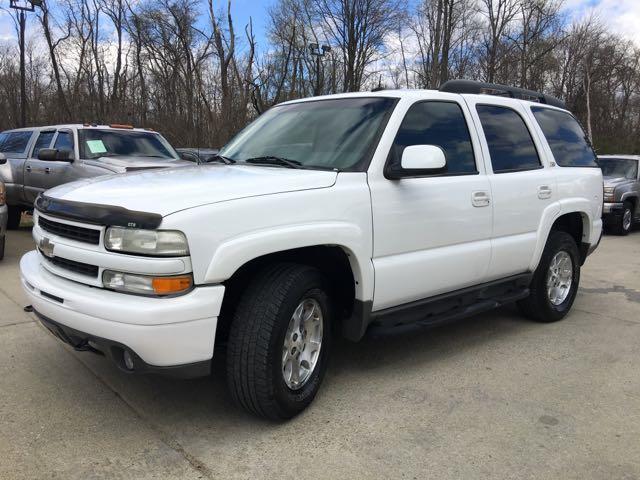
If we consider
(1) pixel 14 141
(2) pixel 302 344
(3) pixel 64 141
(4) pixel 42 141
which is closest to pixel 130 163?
(3) pixel 64 141

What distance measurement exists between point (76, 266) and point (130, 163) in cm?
547

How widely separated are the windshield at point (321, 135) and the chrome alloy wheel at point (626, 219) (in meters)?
10.4

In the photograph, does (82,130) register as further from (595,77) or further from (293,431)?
(595,77)

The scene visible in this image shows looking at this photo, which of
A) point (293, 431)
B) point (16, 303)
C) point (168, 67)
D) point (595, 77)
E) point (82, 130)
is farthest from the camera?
point (595, 77)

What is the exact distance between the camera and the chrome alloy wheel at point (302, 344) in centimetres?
318

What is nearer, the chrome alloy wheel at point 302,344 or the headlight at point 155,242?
the headlight at point 155,242

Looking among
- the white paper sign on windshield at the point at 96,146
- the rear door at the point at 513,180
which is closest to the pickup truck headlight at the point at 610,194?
the rear door at the point at 513,180

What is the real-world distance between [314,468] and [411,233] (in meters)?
1.56

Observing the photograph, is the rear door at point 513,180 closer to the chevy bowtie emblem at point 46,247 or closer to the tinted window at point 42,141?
the chevy bowtie emblem at point 46,247

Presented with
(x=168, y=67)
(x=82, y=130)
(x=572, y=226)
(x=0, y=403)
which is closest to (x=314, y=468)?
(x=0, y=403)

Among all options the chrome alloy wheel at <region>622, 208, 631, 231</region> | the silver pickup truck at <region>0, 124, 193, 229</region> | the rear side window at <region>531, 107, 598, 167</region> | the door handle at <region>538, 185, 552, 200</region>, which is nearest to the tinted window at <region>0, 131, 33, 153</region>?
the silver pickup truck at <region>0, 124, 193, 229</region>

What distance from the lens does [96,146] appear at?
8820 millimetres

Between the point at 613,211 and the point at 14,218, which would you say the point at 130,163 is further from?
the point at 613,211

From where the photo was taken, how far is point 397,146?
366 centimetres
